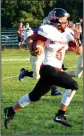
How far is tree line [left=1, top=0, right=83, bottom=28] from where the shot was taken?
1535 inches

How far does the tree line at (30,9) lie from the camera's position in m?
39.0

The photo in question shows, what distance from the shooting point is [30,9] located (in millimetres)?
39406

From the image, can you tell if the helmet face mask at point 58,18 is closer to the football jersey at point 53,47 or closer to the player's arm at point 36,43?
the football jersey at point 53,47

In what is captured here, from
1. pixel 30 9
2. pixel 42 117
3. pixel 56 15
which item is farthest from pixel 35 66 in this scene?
pixel 30 9

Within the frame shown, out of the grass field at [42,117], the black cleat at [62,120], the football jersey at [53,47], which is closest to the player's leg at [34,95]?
the grass field at [42,117]

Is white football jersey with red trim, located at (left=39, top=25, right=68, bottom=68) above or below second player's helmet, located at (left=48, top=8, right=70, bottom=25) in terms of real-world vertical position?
below

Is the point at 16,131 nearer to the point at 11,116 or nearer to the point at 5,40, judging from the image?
the point at 11,116

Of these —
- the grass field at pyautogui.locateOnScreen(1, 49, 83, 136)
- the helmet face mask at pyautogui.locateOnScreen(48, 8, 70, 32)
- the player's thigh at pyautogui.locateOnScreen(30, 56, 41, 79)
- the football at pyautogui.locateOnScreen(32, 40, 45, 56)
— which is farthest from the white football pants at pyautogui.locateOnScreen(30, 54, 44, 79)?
the football at pyautogui.locateOnScreen(32, 40, 45, 56)

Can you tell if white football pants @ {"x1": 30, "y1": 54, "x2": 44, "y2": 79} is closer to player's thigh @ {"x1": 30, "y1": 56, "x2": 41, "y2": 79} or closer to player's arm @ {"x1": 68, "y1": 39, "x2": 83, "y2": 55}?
player's thigh @ {"x1": 30, "y1": 56, "x2": 41, "y2": 79}

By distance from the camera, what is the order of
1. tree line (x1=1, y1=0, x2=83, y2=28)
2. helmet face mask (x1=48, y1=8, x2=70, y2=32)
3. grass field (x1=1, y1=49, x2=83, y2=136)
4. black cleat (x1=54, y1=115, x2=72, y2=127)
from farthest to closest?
tree line (x1=1, y1=0, x2=83, y2=28) → helmet face mask (x1=48, y1=8, x2=70, y2=32) → black cleat (x1=54, y1=115, x2=72, y2=127) → grass field (x1=1, y1=49, x2=83, y2=136)

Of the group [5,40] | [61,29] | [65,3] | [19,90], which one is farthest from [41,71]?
[65,3]

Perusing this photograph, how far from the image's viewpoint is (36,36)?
A: 22.4 ft

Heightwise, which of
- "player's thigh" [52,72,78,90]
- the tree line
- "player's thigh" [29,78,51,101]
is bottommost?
the tree line

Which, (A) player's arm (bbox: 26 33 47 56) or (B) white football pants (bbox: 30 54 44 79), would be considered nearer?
(A) player's arm (bbox: 26 33 47 56)
